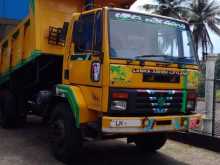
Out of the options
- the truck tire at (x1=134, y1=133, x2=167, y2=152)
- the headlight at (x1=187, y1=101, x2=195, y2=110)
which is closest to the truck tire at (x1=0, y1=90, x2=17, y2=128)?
the truck tire at (x1=134, y1=133, x2=167, y2=152)

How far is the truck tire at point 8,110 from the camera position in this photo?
10461 mm

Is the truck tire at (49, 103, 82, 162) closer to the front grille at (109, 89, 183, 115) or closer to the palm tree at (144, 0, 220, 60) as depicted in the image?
the front grille at (109, 89, 183, 115)

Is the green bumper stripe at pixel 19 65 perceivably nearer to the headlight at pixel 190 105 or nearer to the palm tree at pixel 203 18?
the headlight at pixel 190 105

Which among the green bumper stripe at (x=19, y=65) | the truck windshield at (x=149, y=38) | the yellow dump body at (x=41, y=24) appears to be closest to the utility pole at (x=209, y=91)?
the truck windshield at (x=149, y=38)

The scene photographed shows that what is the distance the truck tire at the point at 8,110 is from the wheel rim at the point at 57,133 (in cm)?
287

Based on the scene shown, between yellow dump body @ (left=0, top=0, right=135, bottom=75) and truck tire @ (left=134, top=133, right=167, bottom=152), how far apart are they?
7.56 ft

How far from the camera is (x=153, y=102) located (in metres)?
7.05

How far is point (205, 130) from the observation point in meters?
9.39

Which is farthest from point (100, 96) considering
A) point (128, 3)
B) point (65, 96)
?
point (128, 3)

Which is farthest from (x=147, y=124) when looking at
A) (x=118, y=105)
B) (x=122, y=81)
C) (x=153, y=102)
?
(x=122, y=81)

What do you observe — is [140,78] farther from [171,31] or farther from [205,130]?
[205,130]

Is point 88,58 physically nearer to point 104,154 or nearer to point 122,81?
point 122,81

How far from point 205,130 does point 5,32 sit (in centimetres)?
530

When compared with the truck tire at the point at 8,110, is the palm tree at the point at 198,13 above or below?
above
